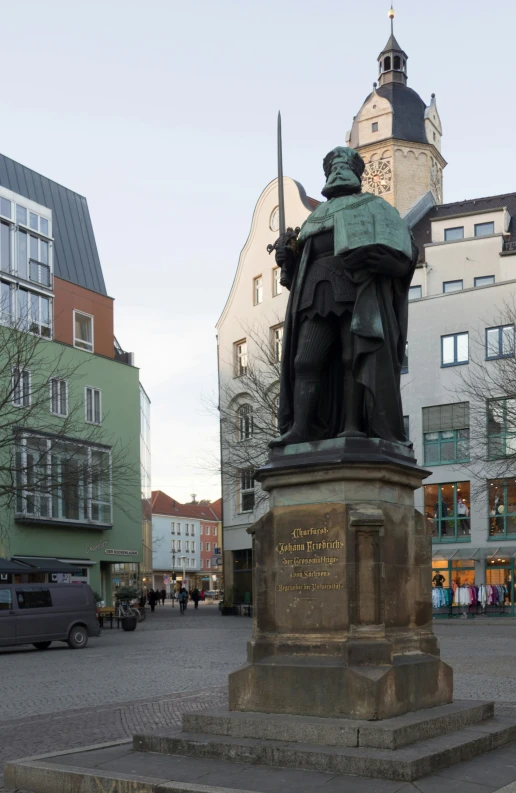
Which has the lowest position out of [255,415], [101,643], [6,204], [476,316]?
[101,643]

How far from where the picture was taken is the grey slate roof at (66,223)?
47906 mm

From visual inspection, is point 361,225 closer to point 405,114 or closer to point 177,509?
point 405,114

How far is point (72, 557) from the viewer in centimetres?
4528

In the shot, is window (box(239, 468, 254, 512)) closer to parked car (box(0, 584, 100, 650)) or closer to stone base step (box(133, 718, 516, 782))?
parked car (box(0, 584, 100, 650))

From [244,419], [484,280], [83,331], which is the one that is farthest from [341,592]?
[83,331]

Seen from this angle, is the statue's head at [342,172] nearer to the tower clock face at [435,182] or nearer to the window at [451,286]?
the window at [451,286]

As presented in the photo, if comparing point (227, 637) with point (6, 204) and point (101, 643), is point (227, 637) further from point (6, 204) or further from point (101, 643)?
point (6, 204)

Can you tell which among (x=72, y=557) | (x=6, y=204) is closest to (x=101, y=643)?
(x=72, y=557)

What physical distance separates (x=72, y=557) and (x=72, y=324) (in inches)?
413

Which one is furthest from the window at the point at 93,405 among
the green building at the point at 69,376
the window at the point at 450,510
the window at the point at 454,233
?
the window at the point at 454,233

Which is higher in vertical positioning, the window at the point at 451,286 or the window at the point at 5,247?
the window at the point at 5,247

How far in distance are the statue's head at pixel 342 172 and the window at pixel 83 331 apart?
39.6 metres

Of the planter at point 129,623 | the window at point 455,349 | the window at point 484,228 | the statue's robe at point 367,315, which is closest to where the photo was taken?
the statue's robe at point 367,315

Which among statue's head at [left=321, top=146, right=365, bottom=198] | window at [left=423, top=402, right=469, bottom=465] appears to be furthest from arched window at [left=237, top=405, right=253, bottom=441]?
statue's head at [left=321, top=146, right=365, bottom=198]
